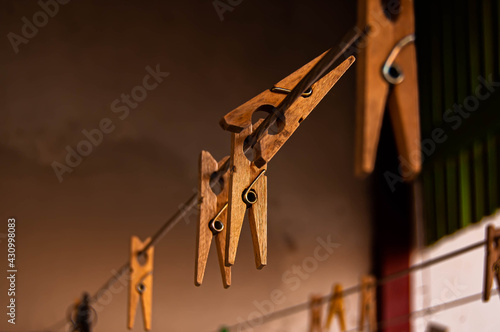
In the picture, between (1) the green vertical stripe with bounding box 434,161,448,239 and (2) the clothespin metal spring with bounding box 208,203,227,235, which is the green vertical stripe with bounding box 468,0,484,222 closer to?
(1) the green vertical stripe with bounding box 434,161,448,239

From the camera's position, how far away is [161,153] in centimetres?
368

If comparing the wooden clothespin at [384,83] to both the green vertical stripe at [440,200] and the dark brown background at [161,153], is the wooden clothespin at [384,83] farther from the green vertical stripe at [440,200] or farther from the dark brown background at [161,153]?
the green vertical stripe at [440,200]

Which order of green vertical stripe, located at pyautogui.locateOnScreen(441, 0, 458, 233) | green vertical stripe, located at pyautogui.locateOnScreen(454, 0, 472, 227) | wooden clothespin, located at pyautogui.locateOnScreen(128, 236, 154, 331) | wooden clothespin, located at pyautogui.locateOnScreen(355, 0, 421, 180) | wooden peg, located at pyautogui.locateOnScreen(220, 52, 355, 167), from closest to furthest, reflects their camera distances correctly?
wooden clothespin, located at pyautogui.locateOnScreen(355, 0, 421, 180)
wooden peg, located at pyautogui.locateOnScreen(220, 52, 355, 167)
wooden clothespin, located at pyautogui.locateOnScreen(128, 236, 154, 331)
green vertical stripe, located at pyautogui.locateOnScreen(454, 0, 472, 227)
green vertical stripe, located at pyautogui.locateOnScreen(441, 0, 458, 233)

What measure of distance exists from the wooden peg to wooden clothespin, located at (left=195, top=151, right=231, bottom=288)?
0.87 ft

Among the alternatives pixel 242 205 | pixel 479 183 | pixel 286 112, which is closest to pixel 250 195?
pixel 242 205

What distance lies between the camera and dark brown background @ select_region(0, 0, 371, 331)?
10.6ft

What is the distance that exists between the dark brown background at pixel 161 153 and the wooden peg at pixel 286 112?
2348 millimetres

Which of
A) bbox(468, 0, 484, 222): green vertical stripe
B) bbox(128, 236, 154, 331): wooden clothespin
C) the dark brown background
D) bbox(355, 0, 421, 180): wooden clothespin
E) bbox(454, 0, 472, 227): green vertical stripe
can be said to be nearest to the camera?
bbox(355, 0, 421, 180): wooden clothespin

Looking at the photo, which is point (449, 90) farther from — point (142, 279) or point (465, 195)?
point (142, 279)

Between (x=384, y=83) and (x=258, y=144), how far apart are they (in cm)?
47

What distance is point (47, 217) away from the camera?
10.6 feet

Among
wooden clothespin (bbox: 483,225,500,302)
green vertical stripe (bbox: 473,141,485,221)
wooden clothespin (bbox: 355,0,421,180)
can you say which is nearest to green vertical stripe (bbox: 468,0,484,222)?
green vertical stripe (bbox: 473,141,485,221)

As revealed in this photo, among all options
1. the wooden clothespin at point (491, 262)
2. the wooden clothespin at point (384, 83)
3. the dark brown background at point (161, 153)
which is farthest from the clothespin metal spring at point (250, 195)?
the dark brown background at point (161, 153)

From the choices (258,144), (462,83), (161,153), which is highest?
(462,83)
